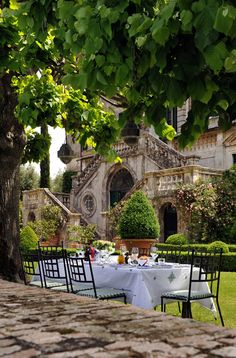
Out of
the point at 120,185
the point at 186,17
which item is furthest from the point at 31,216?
the point at 186,17

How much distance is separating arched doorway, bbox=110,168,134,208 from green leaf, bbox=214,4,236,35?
26.4m

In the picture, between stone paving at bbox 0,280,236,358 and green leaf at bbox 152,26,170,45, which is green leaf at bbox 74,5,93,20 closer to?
green leaf at bbox 152,26,170,45

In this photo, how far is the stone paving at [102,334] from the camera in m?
3.04

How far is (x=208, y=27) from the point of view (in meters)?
3.06

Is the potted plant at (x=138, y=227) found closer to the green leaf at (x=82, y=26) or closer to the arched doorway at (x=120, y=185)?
the arched doorway at (x=120, y=185)

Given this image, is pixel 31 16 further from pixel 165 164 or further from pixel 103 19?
pixel 165 164

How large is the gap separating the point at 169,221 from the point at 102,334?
21.2 metres

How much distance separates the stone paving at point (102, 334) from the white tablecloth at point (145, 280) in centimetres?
229

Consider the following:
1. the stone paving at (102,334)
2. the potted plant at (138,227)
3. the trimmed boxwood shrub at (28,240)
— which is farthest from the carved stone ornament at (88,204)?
the stone paving at (102,334)

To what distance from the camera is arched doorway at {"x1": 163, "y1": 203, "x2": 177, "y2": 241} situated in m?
24.1

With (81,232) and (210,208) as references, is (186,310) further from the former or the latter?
(81,232)

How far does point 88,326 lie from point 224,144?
889 inches

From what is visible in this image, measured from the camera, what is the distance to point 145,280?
716 cm

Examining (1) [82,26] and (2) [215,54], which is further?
(1) [82,26]
